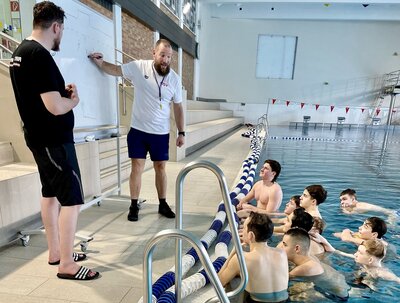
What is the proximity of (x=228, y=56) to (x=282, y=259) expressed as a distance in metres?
17.0

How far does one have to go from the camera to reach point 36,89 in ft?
5.16

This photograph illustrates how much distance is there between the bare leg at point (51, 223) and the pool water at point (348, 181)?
1.79m

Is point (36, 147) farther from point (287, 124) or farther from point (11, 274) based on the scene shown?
point (287, 124)

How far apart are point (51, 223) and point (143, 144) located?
43.2 inches

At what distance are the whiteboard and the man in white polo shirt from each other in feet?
0.45

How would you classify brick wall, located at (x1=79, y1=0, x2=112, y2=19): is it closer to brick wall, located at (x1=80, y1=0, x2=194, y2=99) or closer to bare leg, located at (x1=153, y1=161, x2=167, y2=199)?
brick wall, located at (x1=80, y1=0, x2=194, y2=99)

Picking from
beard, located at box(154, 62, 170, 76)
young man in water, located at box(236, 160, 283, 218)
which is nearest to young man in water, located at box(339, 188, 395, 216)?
young man in water, located at box(236, 160, 283, 218)

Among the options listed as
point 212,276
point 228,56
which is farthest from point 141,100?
point 228,56

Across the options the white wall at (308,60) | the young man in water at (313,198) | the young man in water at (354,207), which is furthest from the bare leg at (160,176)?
the white wall at (308,60)

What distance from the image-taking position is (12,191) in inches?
85.0

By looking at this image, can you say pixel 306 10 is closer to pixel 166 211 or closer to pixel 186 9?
pixel 186 9

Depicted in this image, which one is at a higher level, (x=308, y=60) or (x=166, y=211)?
(x=308, y=60)

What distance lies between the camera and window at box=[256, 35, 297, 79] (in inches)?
680

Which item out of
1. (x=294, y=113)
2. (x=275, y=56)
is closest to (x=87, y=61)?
(x=275, y=56)
